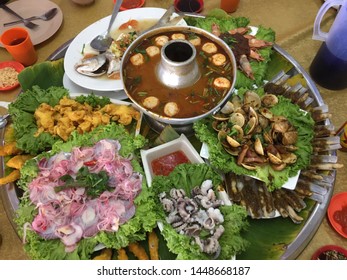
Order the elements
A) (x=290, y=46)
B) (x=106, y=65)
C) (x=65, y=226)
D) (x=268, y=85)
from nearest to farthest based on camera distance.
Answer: (x=65, y=226), (x=268, y=85), (x=106, y=65), (x=290, y=46)

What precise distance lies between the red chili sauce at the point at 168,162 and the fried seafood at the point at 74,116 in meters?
0.36

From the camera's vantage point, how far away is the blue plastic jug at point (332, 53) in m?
2.40

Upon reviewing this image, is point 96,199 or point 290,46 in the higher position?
point 290,46

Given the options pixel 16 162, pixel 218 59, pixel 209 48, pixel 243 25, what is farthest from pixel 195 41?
pixel 16 162

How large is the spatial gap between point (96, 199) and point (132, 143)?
0.45 meters

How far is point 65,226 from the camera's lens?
188 centimetres

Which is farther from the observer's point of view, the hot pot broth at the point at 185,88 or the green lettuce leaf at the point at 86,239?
the hot pot broth at the point at 185,88

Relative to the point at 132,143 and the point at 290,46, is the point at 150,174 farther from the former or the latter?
the point at 290,46

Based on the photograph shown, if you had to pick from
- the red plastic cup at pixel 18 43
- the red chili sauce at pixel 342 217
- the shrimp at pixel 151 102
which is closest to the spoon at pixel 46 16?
the red plastic cup at pixel 18 43

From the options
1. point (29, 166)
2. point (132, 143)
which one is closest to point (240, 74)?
point (132, 143)

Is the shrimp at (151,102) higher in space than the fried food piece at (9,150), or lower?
higher

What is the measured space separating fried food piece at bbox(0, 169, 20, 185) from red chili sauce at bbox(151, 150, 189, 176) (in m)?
0.94

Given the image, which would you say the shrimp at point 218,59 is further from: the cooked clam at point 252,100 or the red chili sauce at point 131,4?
the red chili sauce at point 131,4

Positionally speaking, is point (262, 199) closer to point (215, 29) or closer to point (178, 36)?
point (178, 36)
